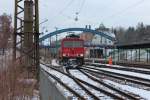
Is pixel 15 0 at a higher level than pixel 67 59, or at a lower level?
higher

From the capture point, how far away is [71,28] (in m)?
123

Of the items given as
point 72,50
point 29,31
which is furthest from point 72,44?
point 29,31

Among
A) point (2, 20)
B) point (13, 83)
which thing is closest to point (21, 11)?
point (13, 83)

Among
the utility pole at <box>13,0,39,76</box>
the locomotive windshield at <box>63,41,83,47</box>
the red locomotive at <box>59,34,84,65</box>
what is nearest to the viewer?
the utility pole at <box>13,0,39,76</box>

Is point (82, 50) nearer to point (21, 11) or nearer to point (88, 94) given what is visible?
point (21, 11)

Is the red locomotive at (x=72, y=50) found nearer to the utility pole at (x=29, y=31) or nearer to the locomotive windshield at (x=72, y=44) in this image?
the locomotive windshield at (x=72, y=44)

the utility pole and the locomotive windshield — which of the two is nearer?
the utility pole

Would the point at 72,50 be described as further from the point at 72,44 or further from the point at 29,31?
the point at 29,31

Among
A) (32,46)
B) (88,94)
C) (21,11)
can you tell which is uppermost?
(21,11)

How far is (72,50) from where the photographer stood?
169ft

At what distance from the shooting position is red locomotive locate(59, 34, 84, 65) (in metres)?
51.1

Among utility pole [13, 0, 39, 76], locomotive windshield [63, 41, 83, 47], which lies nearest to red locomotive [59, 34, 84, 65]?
locomotive windshield [63, 41, 83, 47]

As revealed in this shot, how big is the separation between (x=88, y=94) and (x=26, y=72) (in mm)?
5252

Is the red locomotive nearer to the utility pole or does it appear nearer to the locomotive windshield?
the locomotive windshield
